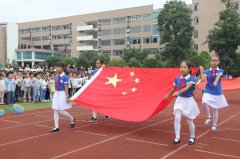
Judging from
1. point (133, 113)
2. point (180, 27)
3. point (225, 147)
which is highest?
point (180, 27)

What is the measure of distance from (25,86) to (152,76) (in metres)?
8.62

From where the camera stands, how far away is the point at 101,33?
76875mm

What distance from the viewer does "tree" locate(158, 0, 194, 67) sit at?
40.8 meters

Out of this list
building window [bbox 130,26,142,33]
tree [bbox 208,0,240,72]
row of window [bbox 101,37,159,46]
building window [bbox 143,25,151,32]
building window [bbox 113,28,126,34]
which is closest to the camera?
tree [bbox 208,0,240,72]

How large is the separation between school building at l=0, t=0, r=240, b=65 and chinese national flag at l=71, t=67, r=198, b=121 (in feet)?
176

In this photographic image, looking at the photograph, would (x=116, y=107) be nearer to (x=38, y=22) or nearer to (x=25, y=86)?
(x=25, y=86)

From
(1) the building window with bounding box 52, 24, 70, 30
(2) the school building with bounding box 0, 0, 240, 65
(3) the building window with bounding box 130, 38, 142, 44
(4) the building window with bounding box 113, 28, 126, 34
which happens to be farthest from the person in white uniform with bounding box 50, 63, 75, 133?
(1) the building window with bounding box 52, 24, 70, 30

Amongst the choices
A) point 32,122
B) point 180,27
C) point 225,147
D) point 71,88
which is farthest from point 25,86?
point 180,27

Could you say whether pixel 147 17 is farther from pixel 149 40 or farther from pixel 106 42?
pixel 106 42

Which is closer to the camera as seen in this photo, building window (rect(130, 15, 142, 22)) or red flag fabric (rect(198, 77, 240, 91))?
red flag fabric (rect(198, 77, 240, 91))

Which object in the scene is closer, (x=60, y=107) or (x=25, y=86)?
(x=60, y=107)

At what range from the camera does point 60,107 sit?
24.7ft

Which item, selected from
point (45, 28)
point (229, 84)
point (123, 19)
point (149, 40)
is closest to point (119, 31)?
point (123, 19)

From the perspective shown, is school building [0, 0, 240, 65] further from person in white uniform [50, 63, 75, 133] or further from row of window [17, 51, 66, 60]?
person in white uniform [50, 63, 75, 133]
